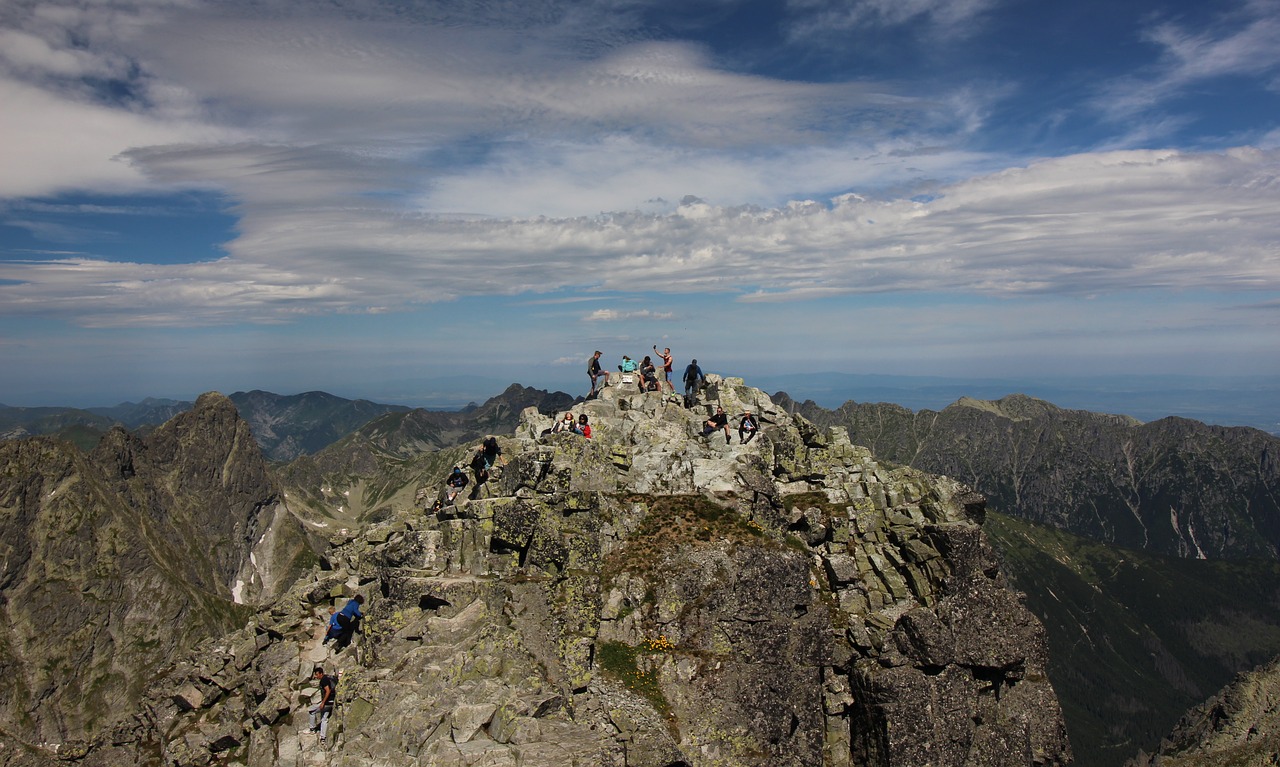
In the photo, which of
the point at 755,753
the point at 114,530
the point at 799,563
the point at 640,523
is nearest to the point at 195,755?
the point at 640,523

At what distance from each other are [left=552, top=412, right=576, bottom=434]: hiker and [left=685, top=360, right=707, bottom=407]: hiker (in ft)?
41.4

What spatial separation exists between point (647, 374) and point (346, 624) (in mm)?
32116

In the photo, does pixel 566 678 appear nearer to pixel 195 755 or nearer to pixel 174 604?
pixel 195 755

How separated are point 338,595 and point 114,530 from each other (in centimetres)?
19583

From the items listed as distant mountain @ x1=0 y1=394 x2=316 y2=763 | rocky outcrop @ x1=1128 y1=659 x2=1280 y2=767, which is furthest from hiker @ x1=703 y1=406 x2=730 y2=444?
distant mountain @ x1=0 y1=394 x2=316 y2=763

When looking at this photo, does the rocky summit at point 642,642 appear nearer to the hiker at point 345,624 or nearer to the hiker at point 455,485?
the hiker at point 345,624

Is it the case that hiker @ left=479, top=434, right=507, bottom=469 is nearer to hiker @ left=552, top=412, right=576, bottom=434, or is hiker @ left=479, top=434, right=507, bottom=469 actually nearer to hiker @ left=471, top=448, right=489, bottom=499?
hiker @ left=471, top=448, right=489, bottom=499

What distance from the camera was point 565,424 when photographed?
2057 inches

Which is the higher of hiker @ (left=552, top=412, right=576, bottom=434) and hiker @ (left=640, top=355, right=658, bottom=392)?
hiker @ (left=640, top=355, right=658, bottom=392)

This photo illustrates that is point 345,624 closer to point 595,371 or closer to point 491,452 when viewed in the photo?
point 491,452

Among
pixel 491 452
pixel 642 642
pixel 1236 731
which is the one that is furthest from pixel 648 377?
pixel 1236 731

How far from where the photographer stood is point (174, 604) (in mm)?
185000

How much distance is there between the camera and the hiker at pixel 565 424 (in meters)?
50.7

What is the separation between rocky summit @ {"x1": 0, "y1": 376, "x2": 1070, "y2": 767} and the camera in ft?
110
